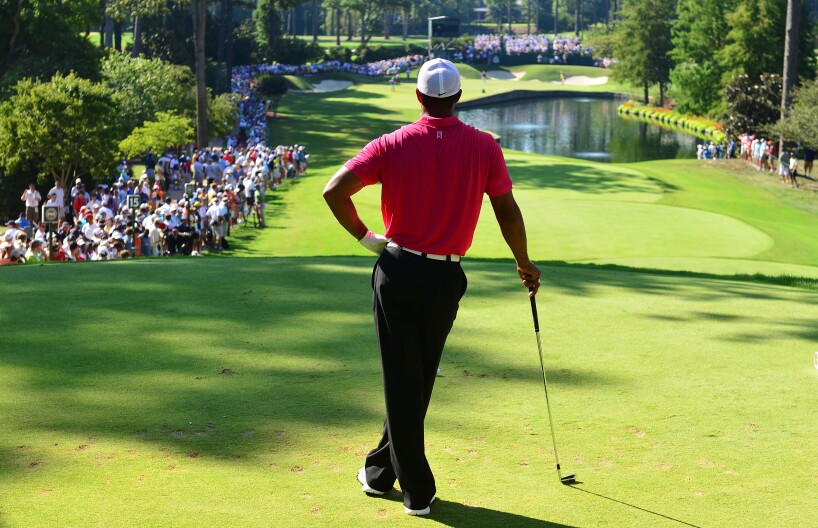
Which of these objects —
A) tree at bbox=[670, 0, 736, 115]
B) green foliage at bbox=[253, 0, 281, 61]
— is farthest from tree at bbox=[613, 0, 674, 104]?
green foliage at bbox=[253, 0, 281, 61]

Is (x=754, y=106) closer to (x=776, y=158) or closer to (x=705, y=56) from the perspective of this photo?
(x=776, y=158)

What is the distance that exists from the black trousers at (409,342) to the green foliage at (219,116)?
1780 inches

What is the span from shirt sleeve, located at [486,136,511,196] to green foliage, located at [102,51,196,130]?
1538 inches

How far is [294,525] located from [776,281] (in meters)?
12.6

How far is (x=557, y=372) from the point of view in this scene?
7.39 m

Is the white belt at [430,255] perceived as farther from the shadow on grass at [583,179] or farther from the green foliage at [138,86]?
the green foliage at [138,86]

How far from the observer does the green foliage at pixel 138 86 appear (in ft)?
146

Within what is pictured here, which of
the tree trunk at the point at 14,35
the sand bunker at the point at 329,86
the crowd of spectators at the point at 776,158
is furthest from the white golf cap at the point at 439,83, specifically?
the sand bunker at the point at 329,86

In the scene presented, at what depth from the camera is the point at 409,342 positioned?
5.16 meters

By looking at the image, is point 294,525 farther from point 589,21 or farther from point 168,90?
point 589,21

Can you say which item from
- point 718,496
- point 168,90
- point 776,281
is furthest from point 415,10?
point 718,496

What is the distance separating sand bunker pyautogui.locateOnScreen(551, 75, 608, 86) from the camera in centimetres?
12047

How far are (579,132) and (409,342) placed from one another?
2902 inches

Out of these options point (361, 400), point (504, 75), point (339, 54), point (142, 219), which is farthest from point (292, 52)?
point (361, 400)
